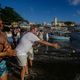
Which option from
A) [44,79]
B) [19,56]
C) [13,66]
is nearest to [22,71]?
[19,56]

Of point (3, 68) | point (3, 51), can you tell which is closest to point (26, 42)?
point (3, 68)

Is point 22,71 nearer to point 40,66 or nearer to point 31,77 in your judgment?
point 31,77

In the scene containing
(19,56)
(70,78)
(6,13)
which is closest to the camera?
(19,56)

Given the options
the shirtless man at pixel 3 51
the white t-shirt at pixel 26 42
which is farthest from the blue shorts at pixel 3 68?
the white t-shirt at pixel 26 42

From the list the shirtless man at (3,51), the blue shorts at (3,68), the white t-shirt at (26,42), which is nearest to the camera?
the shirtless man at (3,51)

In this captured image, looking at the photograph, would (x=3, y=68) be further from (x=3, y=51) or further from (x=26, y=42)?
(x=26, y=42)

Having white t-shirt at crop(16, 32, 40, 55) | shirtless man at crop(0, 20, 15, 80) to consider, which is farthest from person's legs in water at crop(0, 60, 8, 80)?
white t-shirt at crop(16, 32, 40, 55)

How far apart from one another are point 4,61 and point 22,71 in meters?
2.46

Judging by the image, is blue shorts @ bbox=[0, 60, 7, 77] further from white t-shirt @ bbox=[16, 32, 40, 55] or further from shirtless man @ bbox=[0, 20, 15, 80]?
white t-shirt @ bbox=[16, 32, 40, 55]

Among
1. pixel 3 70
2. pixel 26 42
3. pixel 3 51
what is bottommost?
pixel 3 70

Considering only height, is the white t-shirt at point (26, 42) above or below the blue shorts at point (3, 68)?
above

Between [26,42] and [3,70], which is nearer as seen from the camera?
[3,70]

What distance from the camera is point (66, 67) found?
1388 cm

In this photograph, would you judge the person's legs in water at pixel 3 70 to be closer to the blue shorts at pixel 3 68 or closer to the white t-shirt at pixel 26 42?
the blue shorts at pixel 3 68
